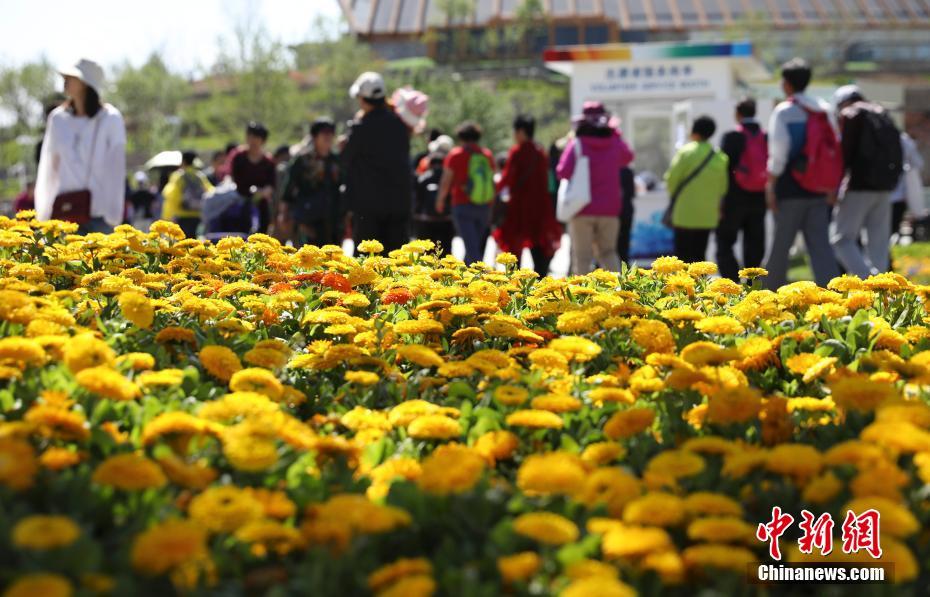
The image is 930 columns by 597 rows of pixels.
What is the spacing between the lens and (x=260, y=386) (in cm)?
288

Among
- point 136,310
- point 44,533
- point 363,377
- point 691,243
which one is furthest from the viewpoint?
point 691,243

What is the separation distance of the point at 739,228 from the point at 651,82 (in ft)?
24.1

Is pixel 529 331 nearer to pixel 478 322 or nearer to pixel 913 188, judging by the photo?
pixel 478 322

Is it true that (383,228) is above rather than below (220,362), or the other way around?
above

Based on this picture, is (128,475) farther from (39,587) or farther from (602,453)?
(602,453)

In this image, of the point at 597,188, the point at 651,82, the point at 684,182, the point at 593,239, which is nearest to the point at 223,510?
the point at 597,188

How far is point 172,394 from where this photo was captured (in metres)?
2.86

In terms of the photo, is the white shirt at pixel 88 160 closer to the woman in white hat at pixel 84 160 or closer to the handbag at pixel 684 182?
the woman in white hat at pixel 84 160

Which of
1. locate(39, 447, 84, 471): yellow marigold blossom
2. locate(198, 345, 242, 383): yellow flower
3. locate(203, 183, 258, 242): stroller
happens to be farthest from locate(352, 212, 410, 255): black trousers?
locate(39, 447, 84, 471): yellow marigold blossom

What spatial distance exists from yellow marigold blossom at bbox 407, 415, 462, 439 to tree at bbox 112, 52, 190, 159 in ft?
214

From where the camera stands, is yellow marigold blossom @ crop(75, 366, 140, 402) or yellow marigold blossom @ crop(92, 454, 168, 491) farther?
yellow marigold blossom @ crop(75, 366, 140, 402)

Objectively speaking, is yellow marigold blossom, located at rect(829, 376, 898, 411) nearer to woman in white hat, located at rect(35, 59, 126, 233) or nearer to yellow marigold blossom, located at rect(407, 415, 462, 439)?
yellow marigold blossom, located at rect(407, 415, 462, 439)

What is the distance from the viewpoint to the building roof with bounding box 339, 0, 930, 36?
86.7 metres

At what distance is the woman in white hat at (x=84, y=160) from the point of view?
7.27 meters
